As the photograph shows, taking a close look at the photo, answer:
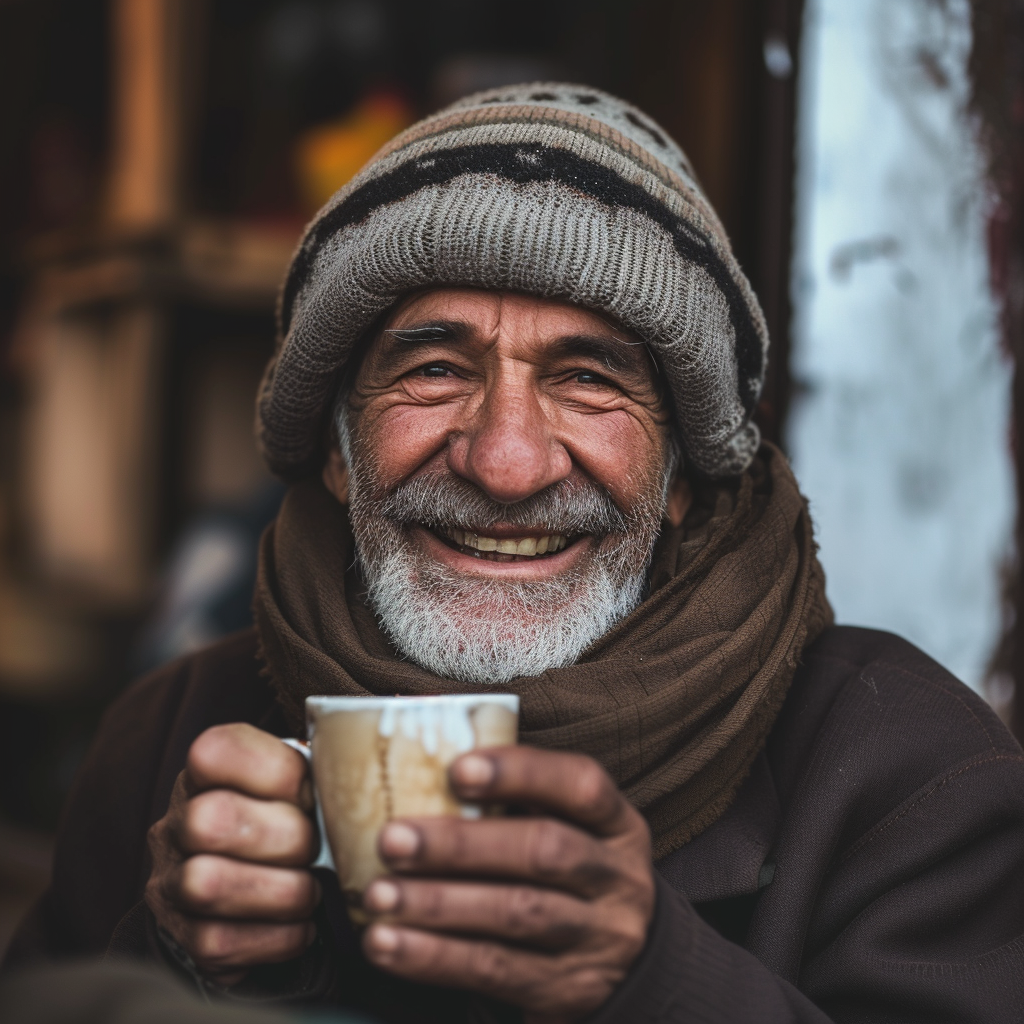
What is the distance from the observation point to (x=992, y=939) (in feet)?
4.19

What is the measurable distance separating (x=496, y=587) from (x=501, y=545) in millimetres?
80

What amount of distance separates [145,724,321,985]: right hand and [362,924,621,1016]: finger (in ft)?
0.44

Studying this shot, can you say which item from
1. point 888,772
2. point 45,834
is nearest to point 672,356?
point 888,772

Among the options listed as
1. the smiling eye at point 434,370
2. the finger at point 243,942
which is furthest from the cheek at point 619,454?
the finger at point 243,942

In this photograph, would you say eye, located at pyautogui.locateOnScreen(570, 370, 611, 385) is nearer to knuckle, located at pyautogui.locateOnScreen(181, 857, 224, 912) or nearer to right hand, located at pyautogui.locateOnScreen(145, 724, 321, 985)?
right hand, located at pyautogui.locateOnScreen(145, 724, 321, 985)

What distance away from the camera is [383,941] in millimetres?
829

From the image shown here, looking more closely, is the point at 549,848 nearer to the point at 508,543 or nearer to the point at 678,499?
the point at 508,543

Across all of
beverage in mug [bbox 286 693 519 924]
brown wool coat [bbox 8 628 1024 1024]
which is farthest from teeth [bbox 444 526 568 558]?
beverage in mug [bbox 286 693 519 924]

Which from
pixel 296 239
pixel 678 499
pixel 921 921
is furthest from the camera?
pixel 296 239

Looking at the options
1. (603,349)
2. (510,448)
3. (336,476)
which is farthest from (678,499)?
(336,476)

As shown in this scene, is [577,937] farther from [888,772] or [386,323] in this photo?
[386,323]

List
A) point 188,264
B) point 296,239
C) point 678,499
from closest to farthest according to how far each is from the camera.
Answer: point 678,499
point 188,264
point 296,239

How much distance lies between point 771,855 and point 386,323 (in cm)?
103

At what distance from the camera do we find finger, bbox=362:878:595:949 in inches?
32.9
